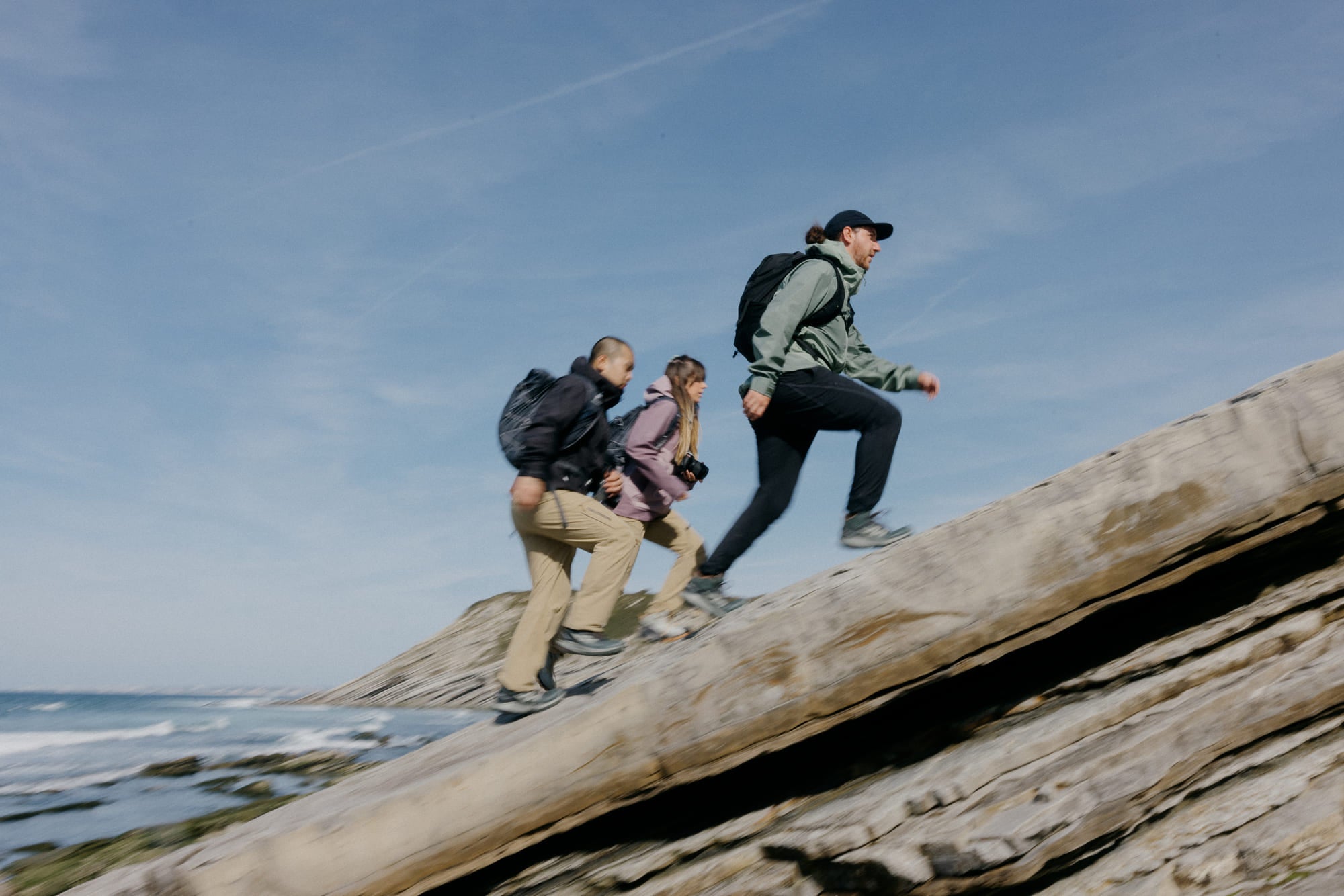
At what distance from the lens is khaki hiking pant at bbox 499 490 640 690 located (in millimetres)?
5332

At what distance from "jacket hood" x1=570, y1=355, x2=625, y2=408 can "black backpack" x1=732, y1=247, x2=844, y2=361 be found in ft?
3.11

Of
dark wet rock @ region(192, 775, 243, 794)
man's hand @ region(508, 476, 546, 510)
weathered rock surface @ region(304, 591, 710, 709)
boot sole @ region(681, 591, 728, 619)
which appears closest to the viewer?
man's hand @ region(508, 476, 546, 510)

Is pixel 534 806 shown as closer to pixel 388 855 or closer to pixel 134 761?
pixel 388 855

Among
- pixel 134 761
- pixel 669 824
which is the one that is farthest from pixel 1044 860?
pixel 134 761

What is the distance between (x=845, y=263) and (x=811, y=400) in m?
0.96

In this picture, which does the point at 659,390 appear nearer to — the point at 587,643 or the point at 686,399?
the point at 686,399

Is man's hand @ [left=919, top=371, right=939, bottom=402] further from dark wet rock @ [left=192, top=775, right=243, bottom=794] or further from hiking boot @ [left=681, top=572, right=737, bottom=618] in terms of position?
dark wet rock @ [left=192, top=775, right=243, bottom=794]

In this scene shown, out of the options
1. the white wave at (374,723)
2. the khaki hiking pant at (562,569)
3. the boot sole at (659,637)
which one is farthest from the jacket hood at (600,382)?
the white wave at (374,723)

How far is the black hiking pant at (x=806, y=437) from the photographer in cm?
570

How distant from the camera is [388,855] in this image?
422 centimetres

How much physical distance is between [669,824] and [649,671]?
892 millimetres

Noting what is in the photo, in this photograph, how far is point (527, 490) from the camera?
5090mm

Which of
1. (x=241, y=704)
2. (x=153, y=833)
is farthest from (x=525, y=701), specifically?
(x=241, y=704)

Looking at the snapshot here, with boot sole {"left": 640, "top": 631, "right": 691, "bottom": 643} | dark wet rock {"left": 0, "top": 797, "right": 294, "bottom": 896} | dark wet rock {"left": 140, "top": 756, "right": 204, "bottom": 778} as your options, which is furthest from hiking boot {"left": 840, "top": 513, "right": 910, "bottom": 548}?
dark wet rock {"left": 140, "top": 756, "right": 204, "bottom": 778}
